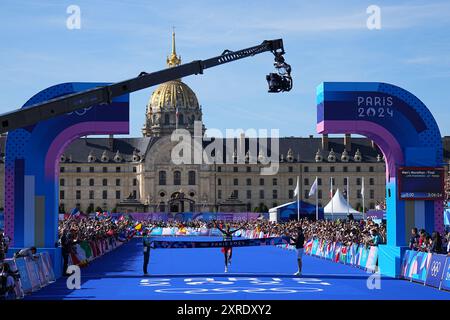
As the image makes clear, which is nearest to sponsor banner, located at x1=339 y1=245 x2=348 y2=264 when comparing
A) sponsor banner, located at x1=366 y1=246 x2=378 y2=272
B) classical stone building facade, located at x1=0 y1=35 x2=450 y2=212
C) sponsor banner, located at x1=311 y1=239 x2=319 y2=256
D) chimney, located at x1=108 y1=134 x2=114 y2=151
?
sponsor banner, located at x1=366 y1=246 x2=378 y2=272

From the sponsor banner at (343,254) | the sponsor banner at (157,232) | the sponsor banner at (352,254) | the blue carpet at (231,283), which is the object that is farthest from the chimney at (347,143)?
the sponsor banner at (352,254)

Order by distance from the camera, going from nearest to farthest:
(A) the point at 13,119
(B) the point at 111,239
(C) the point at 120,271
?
(A) the point at 13,119
(C) the point at 120,271
(B) the point at 111,239

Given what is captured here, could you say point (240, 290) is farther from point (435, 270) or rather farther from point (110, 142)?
point (110, 142)

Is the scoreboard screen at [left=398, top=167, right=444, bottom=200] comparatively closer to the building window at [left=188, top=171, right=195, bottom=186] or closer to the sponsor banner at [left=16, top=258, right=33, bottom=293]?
the sponsor banner at [left=16, top=258, right=33, bottom=293]

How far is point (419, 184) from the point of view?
1191 inches

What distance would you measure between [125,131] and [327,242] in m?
13.5

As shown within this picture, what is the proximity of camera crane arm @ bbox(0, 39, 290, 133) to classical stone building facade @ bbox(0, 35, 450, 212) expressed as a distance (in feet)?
382

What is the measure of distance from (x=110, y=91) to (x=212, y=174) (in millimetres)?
123403

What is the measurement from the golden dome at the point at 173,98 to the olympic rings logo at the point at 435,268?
139165mm

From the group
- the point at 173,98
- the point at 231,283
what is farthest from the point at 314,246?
the point at 173,98

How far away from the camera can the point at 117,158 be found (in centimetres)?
14788

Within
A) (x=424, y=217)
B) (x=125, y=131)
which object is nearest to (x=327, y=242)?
(x=424, y=217)
